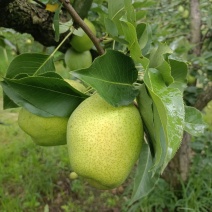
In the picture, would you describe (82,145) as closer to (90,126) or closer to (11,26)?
(90,126)

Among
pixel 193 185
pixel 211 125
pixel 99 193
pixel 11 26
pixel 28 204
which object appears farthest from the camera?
pixel 211 125

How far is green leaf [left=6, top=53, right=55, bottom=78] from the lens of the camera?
74cm

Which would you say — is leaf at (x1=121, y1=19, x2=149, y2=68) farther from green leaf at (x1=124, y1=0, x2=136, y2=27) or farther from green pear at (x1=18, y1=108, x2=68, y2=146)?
green pear at (x1=18, y1=108, x2=68, y2=146)

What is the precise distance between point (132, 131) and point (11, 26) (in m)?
0.53

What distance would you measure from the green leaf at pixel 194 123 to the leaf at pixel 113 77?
0.15m

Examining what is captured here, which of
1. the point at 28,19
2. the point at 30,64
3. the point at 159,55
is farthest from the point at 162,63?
the point at 28,19

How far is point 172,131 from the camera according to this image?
44 cm

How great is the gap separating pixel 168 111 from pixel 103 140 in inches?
6.9

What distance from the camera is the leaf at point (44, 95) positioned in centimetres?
62

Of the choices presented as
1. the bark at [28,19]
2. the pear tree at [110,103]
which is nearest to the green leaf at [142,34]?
the pear tree at [110,103]

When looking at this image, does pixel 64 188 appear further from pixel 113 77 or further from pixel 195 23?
pixel 113 77

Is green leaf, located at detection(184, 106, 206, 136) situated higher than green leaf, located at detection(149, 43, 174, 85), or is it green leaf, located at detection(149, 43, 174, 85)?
green leaf, located at detection(149, 43, 174, 85)

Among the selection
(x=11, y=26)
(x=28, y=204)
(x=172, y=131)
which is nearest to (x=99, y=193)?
(x=28, y=204)

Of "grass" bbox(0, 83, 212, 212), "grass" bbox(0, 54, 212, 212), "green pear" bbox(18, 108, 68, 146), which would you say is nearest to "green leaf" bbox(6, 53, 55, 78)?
"green pear" bbox(18, 108, 68, 146)
